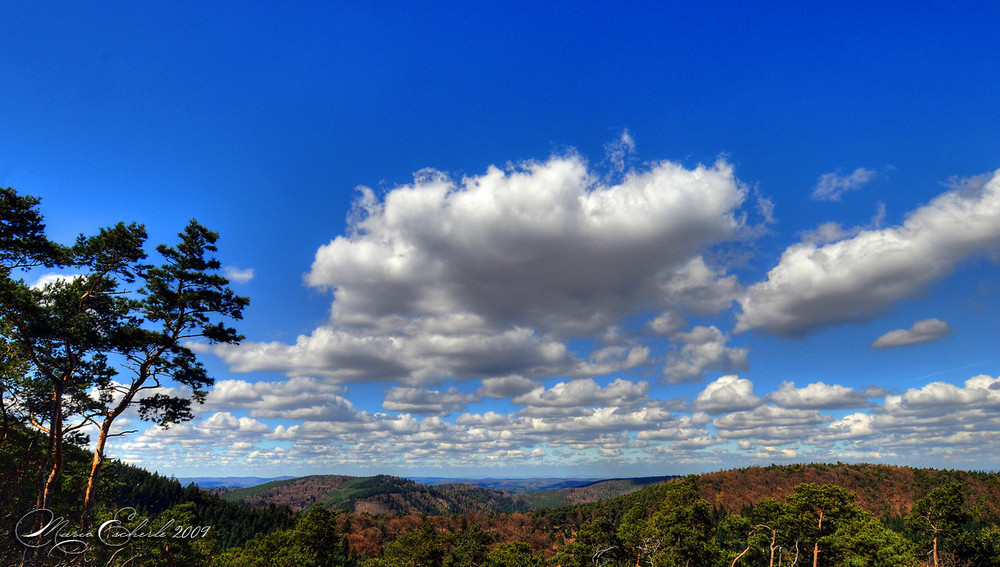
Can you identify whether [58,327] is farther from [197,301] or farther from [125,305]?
[197,301]

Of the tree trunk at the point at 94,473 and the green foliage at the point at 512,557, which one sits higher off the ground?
the tree trunk at the point at 94,473

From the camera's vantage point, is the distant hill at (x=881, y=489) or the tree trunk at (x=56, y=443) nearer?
the tree trunk at (x=56, y=443)

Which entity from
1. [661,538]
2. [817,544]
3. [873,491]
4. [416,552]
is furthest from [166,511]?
[873,491]

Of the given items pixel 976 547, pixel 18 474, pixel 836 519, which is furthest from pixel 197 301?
pixel 976 547

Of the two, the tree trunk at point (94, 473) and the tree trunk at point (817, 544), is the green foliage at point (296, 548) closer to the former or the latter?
the tree trunk at point (94, 473)

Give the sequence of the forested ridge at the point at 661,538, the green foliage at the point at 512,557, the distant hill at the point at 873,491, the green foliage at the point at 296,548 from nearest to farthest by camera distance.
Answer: the forested ridge at the point at 661,538, the green foliage at the point at 296,548, the green foliage at the point at 512,557, the distant hill at the point at 873,491

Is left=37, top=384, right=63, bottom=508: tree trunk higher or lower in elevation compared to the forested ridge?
higher

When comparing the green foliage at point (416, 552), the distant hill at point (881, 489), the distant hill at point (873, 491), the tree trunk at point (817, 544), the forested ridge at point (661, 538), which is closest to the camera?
the forested ridge at point (661, 538)

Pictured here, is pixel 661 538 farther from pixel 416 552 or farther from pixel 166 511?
pixel 166 511

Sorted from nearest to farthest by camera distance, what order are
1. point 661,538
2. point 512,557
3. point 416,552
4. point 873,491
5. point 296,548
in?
1. point 296,548
2. point 661,538
3. point 512,557
4. point 416,552
5. point 873,491

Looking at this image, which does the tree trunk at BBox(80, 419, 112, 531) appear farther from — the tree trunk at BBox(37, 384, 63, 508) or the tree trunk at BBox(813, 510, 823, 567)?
the tree trunk at BBox(813, 510, 823, 567)

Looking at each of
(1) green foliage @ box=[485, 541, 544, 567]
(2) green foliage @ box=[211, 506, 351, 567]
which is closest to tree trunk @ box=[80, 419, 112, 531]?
(2) green foliage @ box=[211, 506, 351, 567]

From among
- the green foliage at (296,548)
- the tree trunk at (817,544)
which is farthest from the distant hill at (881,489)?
the green foliage at (296,548)

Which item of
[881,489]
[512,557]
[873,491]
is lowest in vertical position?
[873,491]
